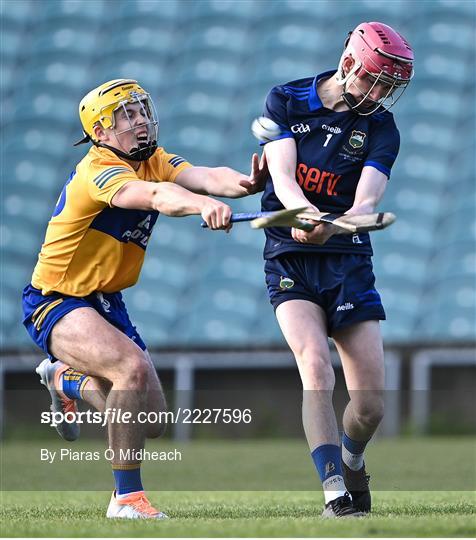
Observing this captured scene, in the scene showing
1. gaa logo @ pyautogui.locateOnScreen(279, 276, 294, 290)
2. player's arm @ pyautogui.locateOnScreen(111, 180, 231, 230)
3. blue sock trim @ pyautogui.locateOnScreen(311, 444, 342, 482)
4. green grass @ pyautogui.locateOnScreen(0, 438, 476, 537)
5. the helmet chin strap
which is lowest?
green grass @ pyautogui.locateOnScreen(0, 438, 476, 537)

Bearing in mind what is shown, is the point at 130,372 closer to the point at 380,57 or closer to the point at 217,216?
the point at 217,216

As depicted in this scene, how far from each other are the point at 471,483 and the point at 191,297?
9.06 m

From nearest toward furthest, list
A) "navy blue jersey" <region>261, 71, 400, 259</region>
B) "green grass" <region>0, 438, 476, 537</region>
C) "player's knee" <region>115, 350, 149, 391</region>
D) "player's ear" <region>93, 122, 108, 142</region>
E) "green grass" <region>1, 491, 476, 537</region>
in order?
"green grass" <region>1, 491, 476, 537</region>, "green grass" <region>0, 438, 476, 537</region>, "player's knee" <region>115, 350, 149, 391</region>, "navy blue jersey" <region>261, 71, 400, 259</region>, "player's ear" <region>93, 122, 108, 142</region>

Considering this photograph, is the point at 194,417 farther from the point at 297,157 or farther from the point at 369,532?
the point at 369,532

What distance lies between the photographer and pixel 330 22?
2000 cm

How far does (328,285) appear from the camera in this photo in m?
5.39

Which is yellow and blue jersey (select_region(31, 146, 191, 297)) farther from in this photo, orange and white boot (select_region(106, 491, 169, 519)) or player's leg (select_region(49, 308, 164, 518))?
orange and white boot (select_region(106, 491, 169, 519))

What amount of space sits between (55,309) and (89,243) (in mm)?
329

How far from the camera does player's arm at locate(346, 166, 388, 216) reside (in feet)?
17.3

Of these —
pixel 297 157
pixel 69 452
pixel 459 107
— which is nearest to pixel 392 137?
pixel 297 157

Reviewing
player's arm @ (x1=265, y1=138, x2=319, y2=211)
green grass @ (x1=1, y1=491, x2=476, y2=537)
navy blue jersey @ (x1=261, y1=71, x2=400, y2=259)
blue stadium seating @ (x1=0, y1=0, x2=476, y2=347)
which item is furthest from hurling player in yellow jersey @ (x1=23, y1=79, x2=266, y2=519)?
blue stadium seating @ (x1=0, y1=0, x2=476, y2=347)

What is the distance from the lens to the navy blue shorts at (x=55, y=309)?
5.46 m

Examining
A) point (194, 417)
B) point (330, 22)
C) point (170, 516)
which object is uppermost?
point (330, 22)

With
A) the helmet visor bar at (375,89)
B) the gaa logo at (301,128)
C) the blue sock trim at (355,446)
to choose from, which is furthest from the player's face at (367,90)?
the blue sock trim at (355,446)
